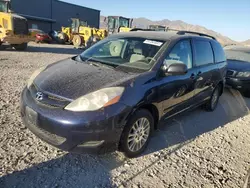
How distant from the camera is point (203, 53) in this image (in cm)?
462

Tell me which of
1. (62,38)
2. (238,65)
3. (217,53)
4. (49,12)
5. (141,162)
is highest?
(49,12)

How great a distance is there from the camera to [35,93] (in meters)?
2.97

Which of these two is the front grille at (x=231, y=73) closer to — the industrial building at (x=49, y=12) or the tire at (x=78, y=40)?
the tire at (x=78, y=40)

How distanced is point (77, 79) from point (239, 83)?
18.6 ft

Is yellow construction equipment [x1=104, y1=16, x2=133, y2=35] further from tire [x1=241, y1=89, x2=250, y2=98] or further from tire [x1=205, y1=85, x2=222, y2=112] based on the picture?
tire [x1=205, y1=85, x2=222, y2=112]

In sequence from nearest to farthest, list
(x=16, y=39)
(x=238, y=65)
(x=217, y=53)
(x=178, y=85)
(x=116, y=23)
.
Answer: (x=178, y=85)
(x=217, y=53)
(x=238, y=65)
(x=16, y=39)
(x=116, y=23)

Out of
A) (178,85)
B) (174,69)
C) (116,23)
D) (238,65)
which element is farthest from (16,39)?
(174,69)

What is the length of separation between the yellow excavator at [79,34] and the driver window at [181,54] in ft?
54.7

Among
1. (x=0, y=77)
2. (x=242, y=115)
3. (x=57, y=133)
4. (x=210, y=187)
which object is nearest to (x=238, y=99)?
(x=242, y=115)

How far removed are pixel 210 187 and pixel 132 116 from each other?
126 cm

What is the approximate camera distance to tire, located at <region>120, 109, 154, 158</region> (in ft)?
9.64

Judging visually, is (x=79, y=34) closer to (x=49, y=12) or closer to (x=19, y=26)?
(x=19, y=26)

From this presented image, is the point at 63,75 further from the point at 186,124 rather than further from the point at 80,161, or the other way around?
the point at 186,124

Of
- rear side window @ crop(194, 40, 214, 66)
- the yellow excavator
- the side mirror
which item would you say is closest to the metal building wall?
the yellow excavator
